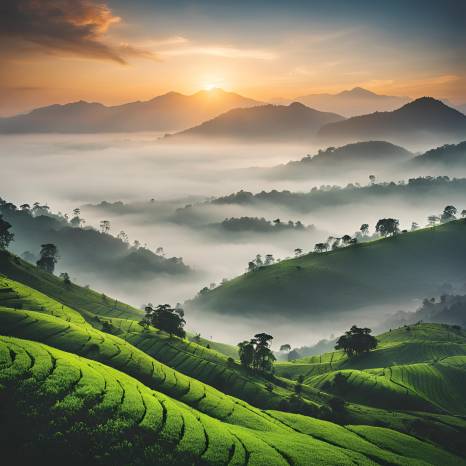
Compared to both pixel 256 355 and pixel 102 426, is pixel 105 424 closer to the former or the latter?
pixel 102 426

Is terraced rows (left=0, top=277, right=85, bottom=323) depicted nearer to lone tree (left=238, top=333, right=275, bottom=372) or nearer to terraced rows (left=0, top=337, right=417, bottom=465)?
terraced rows (left=0, top=337, right=417, bottom=465)

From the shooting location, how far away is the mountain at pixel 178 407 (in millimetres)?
49688

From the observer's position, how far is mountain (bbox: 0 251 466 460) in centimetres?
4969

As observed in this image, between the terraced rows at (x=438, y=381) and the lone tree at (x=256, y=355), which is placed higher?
the terraced rows at (x=438, y=381)

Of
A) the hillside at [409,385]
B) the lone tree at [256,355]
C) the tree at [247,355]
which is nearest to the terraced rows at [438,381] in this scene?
the hillside at [409,385]

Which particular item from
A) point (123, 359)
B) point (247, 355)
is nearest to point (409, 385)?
Result: point (247, 355)

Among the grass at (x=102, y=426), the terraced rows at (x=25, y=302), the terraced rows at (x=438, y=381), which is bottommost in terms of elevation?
the grass at (x=102, y=426)

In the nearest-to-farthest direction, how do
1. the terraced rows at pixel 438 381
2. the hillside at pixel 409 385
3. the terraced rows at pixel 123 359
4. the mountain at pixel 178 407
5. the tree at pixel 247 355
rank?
the mountain at pixel 178 407 → the terraced rows at pixel 123 359 → the hillside at pixel 409 385 → the terraced rows at pixel 438 381 → the tree at pixel 247 355

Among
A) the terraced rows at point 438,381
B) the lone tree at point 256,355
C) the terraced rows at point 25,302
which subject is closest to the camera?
the terraced rows at point 25,302

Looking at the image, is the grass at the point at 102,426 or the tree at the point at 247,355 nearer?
the grass at the point at 102,426

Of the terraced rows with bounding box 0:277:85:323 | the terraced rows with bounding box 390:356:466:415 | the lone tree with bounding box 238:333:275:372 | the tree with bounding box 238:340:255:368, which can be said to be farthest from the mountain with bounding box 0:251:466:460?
the lone tree with bounding box 238:333:275:372

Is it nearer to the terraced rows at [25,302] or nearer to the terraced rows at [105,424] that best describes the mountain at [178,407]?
the terraced rows at [105,424]

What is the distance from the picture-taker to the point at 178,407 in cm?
6512

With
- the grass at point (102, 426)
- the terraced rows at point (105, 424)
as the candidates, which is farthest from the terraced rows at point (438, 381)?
the terraced rows at point (105, 424)
